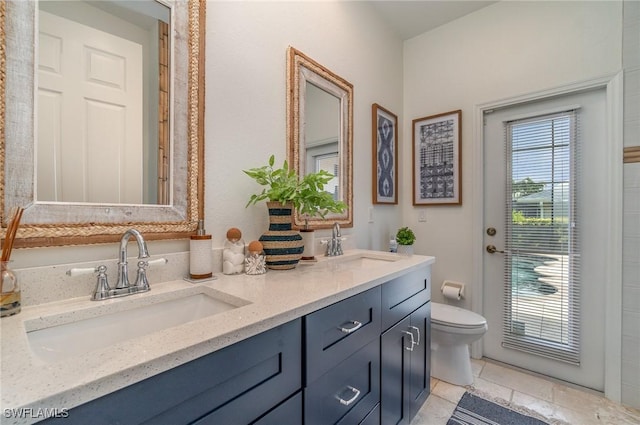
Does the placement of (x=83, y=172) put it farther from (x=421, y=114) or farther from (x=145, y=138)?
(x=421, y=114)

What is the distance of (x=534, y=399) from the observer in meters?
1.71

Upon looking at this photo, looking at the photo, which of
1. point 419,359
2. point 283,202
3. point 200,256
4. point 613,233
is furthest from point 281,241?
point 613,233

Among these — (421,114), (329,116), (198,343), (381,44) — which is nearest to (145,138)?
(198,343)

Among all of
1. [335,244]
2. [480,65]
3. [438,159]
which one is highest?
[480,65]

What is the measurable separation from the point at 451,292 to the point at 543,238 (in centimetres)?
74

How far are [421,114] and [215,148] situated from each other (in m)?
1.98

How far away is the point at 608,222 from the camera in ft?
5.66

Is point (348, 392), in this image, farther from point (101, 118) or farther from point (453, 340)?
point (101, 118)

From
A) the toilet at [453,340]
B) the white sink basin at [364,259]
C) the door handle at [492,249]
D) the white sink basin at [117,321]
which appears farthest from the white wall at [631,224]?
the white sink basin at [117,321]

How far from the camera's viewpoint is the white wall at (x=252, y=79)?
117 cm

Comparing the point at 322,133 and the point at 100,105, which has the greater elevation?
the point at 322,133

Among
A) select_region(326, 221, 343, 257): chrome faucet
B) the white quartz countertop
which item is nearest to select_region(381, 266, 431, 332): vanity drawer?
the white quartz countertop

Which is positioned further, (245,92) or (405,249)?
(405,249)

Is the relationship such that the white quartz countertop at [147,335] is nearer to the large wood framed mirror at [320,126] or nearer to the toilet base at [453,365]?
the large wood framed mirror at [320,126]
